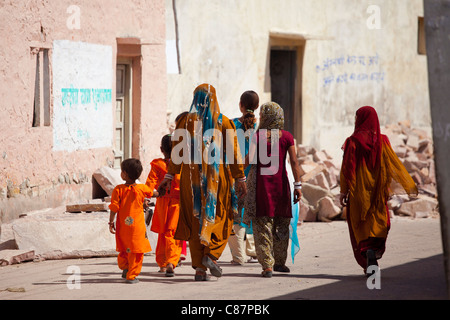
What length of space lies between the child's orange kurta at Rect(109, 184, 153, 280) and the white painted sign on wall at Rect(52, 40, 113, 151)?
11.2 ft

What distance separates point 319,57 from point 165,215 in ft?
31.7

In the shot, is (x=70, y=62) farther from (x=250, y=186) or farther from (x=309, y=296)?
(x=309, y=296)

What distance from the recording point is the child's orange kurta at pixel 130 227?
23.9ft

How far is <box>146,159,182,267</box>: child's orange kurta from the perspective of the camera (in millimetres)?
7848

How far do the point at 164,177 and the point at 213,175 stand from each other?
1.54 ft

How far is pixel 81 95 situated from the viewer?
36.5 feet

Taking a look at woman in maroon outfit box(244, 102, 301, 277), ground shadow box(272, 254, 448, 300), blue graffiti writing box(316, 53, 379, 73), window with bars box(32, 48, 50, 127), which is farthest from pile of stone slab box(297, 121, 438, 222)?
woman in maroon outfit box(244, 102, 301, 277)

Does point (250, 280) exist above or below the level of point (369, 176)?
below

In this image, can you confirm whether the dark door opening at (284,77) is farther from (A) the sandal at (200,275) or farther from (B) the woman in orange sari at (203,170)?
(A) the sandal at (200,275)

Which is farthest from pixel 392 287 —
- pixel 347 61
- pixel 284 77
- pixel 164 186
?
pixel 347 61

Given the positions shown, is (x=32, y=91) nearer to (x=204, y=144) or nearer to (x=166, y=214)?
(x=166, y=214)

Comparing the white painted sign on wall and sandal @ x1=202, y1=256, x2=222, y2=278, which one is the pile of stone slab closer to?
the white painted sign on wall

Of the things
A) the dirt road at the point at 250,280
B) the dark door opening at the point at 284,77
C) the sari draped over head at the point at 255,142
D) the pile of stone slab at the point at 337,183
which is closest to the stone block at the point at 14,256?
the dirt road at the point at 250,280

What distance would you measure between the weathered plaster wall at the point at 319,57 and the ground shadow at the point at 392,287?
242 inches
